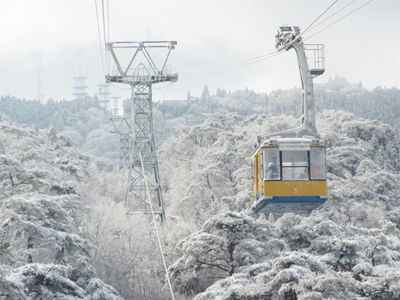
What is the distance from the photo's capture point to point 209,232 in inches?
1225

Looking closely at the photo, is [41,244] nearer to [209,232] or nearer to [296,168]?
[209,232]

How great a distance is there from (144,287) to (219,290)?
345 inches

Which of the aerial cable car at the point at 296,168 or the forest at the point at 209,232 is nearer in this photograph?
the aerial cable car at the point at 296,168

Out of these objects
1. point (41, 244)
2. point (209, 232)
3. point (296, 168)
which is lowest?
point (209, 232)

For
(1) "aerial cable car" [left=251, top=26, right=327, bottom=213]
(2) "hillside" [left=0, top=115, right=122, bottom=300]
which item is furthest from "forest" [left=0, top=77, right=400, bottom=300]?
(1) "aerial cable car" [left=251, top=26, right=327, bottom=213]

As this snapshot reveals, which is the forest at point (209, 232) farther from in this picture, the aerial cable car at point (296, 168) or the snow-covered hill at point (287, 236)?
the aerial cable car at point (296, 168)

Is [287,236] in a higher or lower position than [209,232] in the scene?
lower

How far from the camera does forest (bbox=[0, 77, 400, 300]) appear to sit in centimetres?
2434

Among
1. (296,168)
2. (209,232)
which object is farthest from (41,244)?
(296,168)

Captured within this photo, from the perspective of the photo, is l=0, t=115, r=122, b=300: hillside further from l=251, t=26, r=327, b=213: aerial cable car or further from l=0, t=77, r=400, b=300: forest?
l=251, t=26, r=327, b=213: aerial cable car

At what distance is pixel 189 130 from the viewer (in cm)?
5891

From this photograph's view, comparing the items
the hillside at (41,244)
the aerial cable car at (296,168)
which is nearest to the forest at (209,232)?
the hillside at (41,244)

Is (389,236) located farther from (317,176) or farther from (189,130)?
(189,130)

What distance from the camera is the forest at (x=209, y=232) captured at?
24.3 metres
